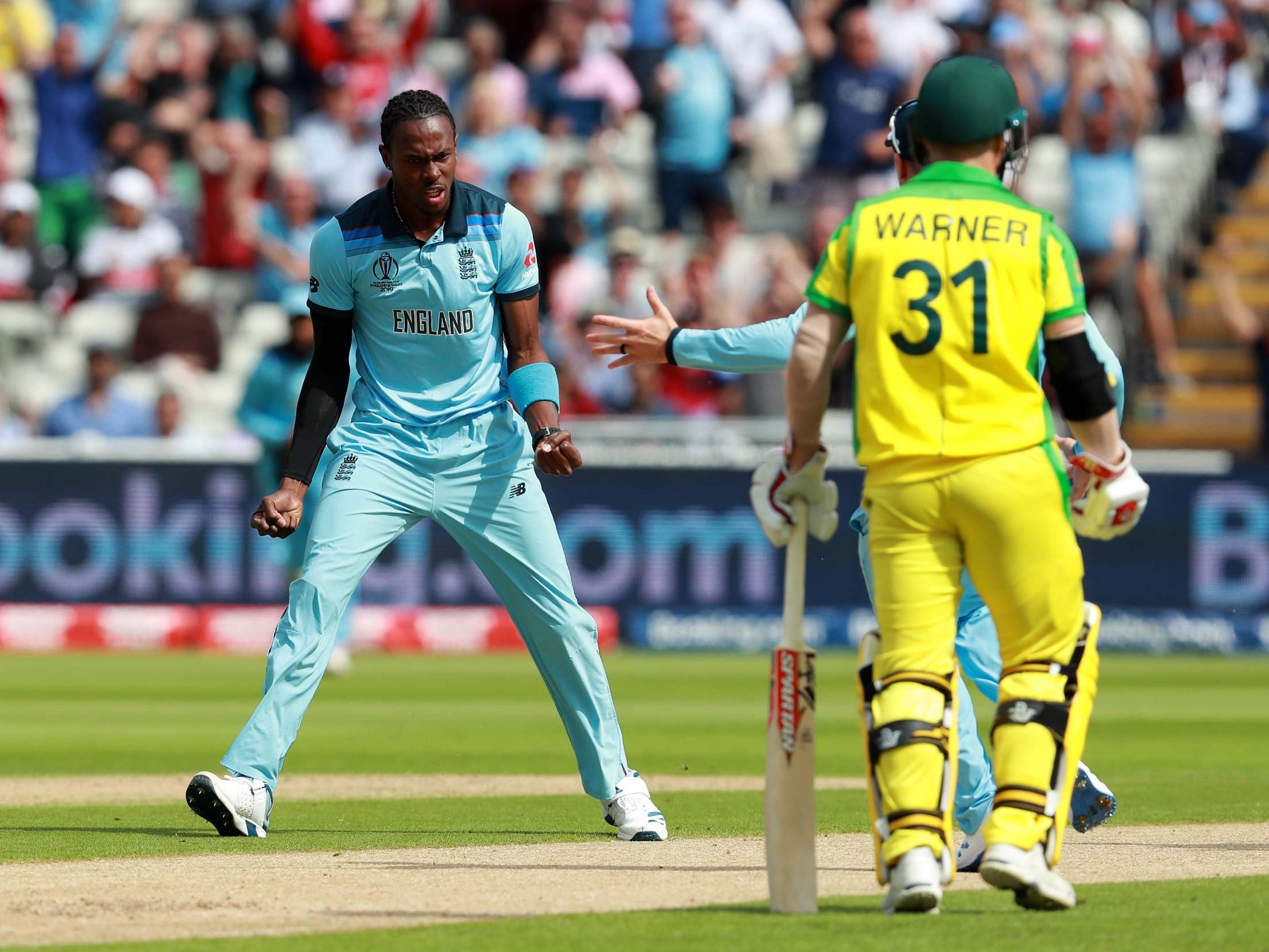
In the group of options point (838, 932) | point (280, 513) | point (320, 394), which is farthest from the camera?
point (320, 394)

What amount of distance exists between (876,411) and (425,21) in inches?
687

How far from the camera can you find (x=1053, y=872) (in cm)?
546

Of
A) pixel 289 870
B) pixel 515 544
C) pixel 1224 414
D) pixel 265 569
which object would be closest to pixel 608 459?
pixel 265 569

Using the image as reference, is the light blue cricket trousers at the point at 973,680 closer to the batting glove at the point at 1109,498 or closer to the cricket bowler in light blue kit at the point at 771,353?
the cricket bowler in light blue kit at the point at 771,353

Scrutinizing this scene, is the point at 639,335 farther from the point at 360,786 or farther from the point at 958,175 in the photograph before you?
the point at 360,786

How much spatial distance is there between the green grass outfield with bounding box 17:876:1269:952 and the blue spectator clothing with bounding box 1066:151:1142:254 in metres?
14.9

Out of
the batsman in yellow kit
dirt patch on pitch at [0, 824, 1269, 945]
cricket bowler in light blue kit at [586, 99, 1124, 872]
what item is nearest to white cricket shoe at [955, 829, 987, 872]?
cricket bowler in light blue kit at [586, 99, 1124, 872]

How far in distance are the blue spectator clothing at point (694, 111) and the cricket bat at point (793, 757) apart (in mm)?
15613

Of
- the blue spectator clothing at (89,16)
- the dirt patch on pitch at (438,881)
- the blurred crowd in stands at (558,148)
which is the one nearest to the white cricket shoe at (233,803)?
the dirt patch on pitch at (438,881)

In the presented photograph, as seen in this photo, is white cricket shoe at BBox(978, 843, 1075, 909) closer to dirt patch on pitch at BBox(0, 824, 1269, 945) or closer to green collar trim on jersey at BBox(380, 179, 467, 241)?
dirt patch on pitch at BBox(0, 824, 1269, 945)

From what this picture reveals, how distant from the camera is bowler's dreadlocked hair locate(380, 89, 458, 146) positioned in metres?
7.53

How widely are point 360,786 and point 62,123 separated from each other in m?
13.1

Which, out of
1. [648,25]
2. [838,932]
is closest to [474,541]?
[838,932]

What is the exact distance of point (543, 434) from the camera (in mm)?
7492
